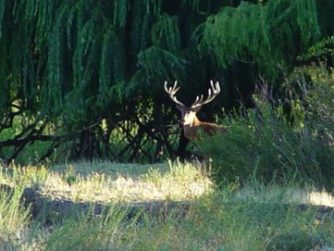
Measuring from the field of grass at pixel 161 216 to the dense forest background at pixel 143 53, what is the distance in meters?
2.52

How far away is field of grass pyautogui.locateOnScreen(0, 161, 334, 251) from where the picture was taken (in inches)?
326

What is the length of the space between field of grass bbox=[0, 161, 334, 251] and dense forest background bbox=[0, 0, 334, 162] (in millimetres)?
2517

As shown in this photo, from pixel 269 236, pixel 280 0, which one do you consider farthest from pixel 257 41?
pixel 269 236

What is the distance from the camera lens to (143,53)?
15.2m

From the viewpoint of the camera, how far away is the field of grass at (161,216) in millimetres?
8281

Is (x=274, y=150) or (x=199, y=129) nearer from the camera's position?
(x=274, y=150)

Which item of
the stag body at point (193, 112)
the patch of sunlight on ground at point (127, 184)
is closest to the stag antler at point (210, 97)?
the stag body at point (193, 112)

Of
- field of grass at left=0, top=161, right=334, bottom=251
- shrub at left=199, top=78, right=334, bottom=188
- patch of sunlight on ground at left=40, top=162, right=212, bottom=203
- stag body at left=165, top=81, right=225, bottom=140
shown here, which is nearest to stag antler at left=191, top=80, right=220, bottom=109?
stag body at left=165, top=81, right=225, bottom=140

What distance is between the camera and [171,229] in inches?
337

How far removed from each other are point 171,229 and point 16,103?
968 cm

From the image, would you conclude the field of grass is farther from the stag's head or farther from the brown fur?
the stag's head

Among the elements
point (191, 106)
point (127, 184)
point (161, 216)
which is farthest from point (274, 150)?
point (161, 216)

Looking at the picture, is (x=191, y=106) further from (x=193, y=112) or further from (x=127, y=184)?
(x=127, y=184)

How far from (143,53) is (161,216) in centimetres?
599
